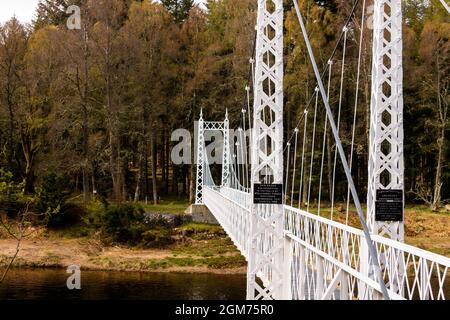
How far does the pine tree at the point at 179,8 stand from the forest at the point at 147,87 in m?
2.76

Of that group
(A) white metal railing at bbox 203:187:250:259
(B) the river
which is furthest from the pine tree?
(B) the river

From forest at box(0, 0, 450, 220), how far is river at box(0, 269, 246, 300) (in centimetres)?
430

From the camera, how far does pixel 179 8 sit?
104ft

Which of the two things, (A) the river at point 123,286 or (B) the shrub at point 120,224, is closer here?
(A) the river at point 123,286

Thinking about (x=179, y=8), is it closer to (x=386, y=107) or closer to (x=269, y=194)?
(x=269, y=194)

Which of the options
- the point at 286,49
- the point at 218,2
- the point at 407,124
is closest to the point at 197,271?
the point at 286,49

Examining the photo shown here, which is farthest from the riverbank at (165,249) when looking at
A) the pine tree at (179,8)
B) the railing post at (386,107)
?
the pine tree at (179,8)

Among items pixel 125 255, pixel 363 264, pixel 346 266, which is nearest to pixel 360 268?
pixel 363 264

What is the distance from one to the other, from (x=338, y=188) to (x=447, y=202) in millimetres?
5310

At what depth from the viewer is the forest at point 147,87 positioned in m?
23.0

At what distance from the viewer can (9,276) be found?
16328 mm

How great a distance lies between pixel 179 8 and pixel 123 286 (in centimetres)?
2033

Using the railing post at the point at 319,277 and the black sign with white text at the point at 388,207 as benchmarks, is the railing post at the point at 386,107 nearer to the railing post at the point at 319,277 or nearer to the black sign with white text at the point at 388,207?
the black sign with white text at the point at 388,207

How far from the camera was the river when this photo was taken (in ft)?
46.2
